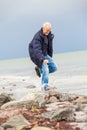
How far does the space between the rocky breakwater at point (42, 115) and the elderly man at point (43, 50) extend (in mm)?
1556

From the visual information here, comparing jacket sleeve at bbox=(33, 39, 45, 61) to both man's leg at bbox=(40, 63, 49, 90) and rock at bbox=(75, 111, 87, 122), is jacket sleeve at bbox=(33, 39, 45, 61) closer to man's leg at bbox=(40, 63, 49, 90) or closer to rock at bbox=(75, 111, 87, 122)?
man's leg at bbox=(40, 63, 49, 90)

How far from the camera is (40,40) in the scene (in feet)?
48.5

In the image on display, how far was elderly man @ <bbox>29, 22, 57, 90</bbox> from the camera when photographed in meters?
14.6

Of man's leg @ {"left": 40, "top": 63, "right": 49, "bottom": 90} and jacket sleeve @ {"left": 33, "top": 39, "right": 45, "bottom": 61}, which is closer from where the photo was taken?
jacket sleeve @ {"left": 33, "top": 39, "right": 45, "bottom": 61}

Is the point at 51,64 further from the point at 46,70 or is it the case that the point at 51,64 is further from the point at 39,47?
the point at 39,47

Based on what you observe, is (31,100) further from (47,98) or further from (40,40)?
(40,40)

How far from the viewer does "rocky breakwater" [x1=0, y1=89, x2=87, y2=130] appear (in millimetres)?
9156

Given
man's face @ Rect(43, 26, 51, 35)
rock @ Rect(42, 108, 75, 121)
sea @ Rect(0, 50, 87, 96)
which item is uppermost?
man's face @ Rect(43, 26, 51, 35)

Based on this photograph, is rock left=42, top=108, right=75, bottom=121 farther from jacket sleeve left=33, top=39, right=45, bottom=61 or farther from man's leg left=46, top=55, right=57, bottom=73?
man's leg left=46, top=55, right=57, bottom=73

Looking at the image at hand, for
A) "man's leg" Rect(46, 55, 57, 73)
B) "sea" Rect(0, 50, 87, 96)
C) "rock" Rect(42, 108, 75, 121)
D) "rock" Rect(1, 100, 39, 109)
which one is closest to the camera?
"rock" Rect(42, 108, 75, 121)

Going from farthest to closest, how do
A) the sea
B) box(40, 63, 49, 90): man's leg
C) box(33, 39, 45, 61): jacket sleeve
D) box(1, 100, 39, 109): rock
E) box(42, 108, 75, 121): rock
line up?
the sea < box(40, 63, 49, 90): man's leg < box(33, 39, 45, 61): jacket sleeve < box(1, 100, 39, 109): rock < box(42, 108, 75, 121): rock

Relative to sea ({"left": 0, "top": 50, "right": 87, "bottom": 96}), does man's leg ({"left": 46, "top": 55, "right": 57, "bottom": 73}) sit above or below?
above

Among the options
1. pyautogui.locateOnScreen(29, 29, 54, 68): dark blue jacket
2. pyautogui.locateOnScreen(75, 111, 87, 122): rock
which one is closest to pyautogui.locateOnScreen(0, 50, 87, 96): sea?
pyautogui.locateOnScreen(29, 29, 54, 68): dark blue jacket

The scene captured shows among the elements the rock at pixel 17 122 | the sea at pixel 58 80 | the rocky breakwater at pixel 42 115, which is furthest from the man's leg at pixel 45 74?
the rock at pixel 17 122
